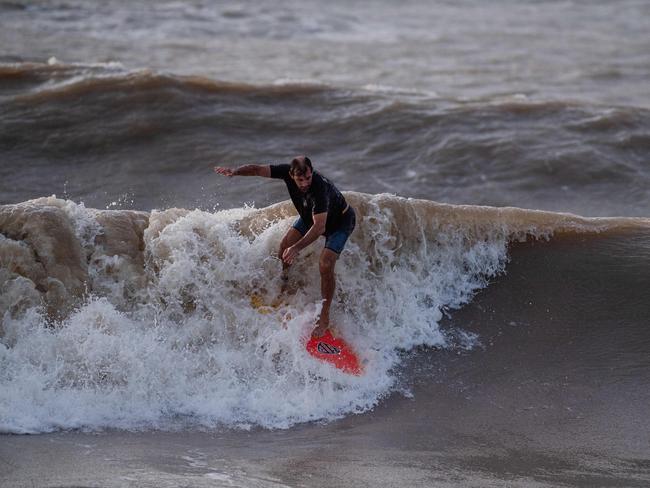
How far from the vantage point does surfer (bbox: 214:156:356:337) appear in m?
6.73

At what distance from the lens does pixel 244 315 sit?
293 inches

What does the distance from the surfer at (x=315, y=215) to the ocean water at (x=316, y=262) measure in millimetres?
422

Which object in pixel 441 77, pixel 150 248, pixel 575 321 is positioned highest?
pixel 441 77

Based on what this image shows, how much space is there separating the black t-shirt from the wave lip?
0.67m

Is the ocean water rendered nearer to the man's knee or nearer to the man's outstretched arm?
the man's knee

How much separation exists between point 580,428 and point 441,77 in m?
10.8

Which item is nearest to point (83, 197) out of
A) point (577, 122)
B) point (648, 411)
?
point (648, 411)

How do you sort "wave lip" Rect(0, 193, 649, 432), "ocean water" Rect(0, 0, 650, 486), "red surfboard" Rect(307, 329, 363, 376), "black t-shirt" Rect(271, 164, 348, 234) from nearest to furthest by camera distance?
1. "wave lip" Rect(0, 193, 649, 432)
2. "ocean water" Rect(0, 0, 650, 486)
3. "black t-shirt" Rect(271, 164, 348, 234)
4. "red surfboard" Rect(307, 329, 363, 376)

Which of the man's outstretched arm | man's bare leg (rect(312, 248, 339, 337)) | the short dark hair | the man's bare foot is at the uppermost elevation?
the short dark hair

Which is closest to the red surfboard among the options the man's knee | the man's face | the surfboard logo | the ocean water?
the surfboard logo

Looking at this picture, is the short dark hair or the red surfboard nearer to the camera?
the short dark hair

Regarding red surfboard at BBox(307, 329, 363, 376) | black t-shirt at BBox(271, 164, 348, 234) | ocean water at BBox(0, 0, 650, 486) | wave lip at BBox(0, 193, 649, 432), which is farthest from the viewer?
red surfboard at BBox(307, 329, 363, 376)

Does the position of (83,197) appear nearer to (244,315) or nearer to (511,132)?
(244,315)

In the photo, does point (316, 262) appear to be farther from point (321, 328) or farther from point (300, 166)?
point (300, 166)
